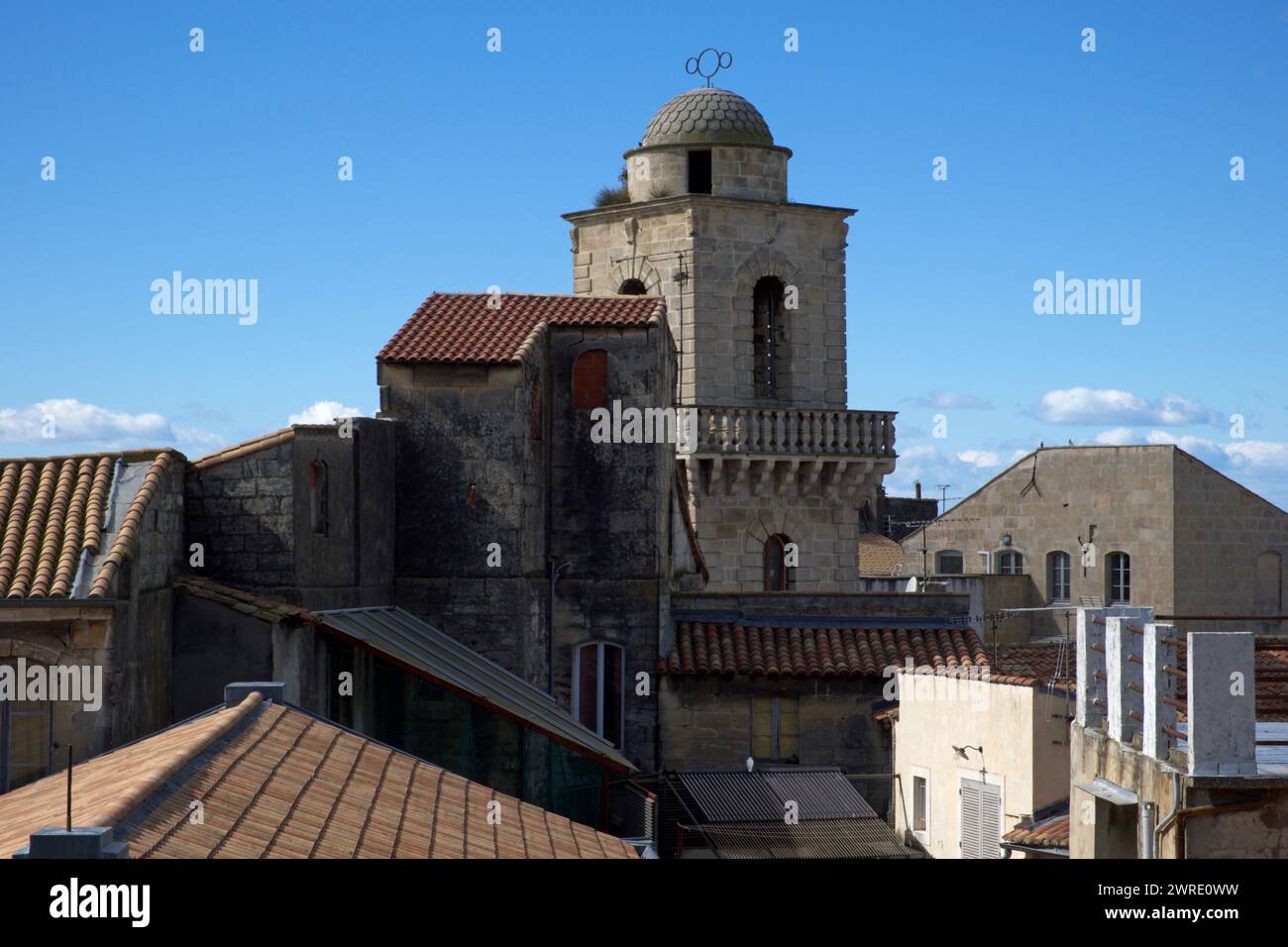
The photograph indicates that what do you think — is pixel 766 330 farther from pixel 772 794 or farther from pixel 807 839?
pixel 807 839

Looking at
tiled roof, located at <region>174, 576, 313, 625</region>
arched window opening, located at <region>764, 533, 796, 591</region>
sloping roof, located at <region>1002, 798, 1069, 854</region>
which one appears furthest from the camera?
arched window opening, located at <region>764, 533, 796, 591</region>

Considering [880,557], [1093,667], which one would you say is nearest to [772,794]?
[1093,667]

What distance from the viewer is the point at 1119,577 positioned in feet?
161

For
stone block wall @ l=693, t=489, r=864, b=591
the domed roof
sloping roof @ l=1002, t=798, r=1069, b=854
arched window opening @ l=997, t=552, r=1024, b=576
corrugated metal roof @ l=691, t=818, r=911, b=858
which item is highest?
the domed roof

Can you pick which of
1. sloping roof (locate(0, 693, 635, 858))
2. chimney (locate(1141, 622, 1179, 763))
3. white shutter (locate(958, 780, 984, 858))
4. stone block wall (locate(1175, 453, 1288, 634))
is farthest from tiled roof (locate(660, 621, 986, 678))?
stone block wall (locate(1175, 453, 1288, 634))

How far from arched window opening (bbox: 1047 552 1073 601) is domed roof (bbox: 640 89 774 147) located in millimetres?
19386

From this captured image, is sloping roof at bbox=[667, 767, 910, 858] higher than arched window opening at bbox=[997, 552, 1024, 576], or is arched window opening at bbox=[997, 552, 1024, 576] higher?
arched window opening at bbox=[997, 552, 1024, 576]

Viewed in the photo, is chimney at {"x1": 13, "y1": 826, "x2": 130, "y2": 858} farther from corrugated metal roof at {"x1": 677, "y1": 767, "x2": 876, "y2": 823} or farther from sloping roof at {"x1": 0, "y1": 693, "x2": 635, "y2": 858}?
corrugated metal roof at {"x1": 677, "y1": 767, "x2": 876, "y2": 823}

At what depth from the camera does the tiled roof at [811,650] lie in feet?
88.6

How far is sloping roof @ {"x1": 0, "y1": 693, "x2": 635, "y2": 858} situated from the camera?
9.94 meters
